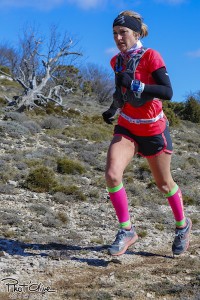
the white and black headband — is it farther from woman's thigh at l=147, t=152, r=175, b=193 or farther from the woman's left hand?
woman's thigh at l=147, t=152, r=175, b=193

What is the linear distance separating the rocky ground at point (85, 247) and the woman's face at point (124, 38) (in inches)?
76.9

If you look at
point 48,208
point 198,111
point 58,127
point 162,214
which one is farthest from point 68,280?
point 198,111

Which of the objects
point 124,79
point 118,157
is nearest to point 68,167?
point 118,157

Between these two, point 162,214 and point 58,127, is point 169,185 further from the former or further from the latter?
point 58,127

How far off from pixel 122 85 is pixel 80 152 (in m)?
8.77

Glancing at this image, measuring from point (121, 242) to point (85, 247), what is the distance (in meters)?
0.75

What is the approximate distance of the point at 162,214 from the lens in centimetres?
714

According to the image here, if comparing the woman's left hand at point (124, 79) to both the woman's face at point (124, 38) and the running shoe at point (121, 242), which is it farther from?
the running shoe at point (121, 242)

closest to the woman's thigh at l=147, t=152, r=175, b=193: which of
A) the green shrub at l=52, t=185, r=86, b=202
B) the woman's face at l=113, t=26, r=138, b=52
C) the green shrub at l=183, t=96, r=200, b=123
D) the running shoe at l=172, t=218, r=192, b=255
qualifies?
the running shoe at l=172, t=218, r=192, b=255

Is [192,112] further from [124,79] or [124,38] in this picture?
[124,79]

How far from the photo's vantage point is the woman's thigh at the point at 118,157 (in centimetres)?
418

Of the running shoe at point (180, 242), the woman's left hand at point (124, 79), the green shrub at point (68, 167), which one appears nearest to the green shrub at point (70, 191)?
the green shrub at point (68, 167)

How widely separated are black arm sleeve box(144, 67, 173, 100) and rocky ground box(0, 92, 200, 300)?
152cm

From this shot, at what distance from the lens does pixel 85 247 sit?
16.4ft
